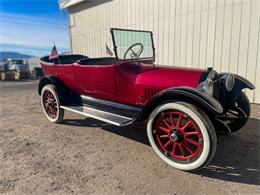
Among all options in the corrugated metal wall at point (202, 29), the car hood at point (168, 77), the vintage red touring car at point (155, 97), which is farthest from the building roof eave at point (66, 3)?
the car hood at point (168, 77)

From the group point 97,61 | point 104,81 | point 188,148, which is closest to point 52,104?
point 97,61

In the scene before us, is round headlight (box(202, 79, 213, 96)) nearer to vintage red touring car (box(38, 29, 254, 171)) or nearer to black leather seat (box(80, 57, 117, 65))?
vintage red touring car (box(38, 29, 254, 171))

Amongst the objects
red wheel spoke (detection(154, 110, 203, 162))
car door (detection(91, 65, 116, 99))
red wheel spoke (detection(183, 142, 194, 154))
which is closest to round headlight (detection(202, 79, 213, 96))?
red wheel spoke (detection(154, 110, 203, 162))

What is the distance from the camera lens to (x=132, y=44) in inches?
139

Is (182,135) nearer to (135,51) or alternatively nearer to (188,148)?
(188,148)

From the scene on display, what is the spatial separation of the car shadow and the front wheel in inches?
9.3

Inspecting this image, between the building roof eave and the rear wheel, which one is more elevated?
the building roof eave

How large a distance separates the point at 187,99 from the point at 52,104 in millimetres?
2761

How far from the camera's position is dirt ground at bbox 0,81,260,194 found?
6.97 feet

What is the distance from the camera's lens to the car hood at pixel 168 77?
266 cm

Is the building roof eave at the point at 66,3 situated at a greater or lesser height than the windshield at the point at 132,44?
greater

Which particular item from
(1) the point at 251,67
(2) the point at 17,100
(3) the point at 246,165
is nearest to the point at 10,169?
(3) the point at 246,165

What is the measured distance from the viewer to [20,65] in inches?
706

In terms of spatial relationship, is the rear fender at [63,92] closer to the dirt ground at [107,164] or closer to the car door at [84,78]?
the car door at [84,78]
